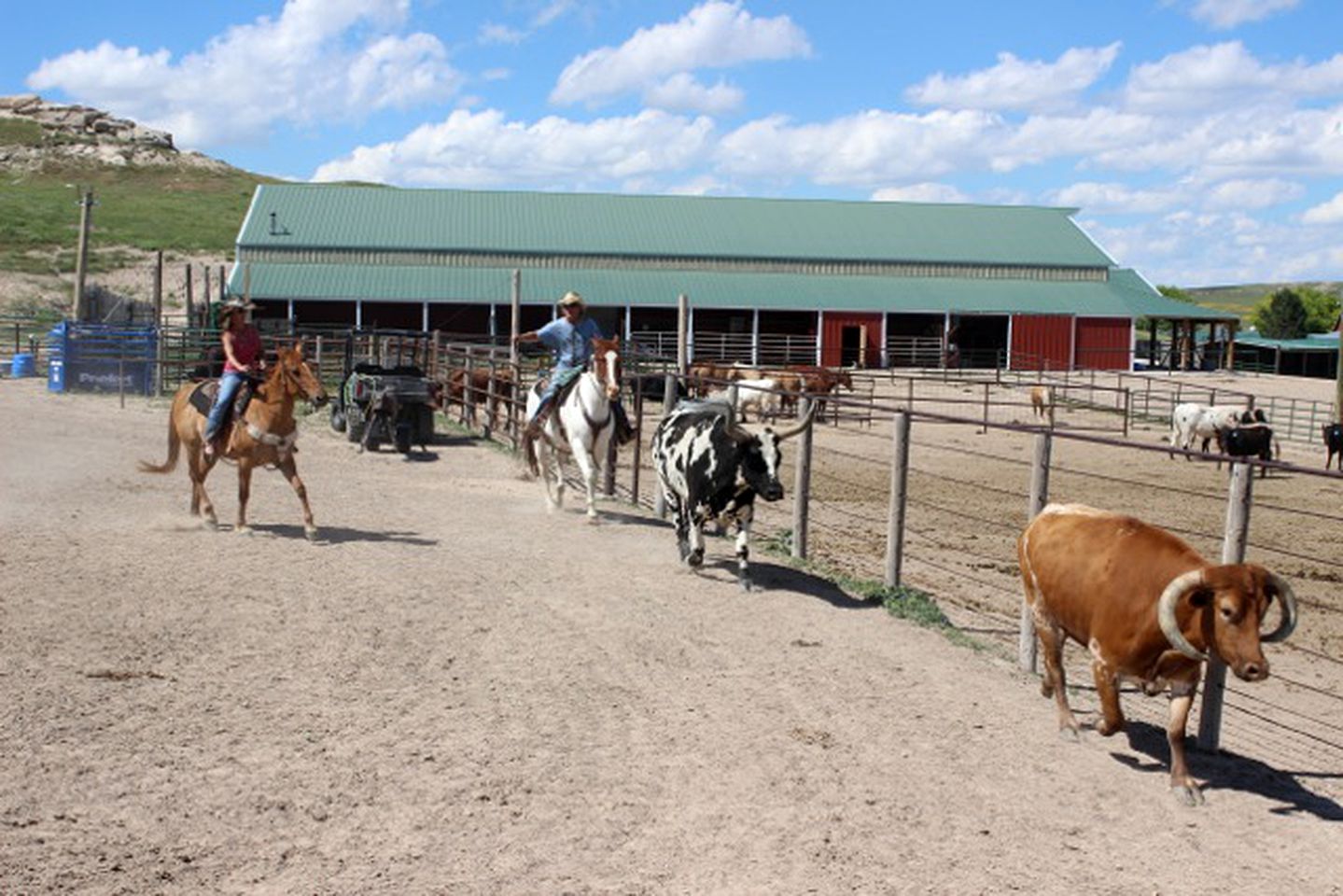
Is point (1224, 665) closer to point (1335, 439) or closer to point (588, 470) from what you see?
point (588, 470)

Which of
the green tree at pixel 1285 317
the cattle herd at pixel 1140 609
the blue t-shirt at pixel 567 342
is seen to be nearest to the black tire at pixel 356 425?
the blue t-shirt at pixel 567 342

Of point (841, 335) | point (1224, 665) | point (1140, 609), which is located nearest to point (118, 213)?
point (841, 335)

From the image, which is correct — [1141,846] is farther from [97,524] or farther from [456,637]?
[97,524]

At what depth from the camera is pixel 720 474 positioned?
10.8 meters

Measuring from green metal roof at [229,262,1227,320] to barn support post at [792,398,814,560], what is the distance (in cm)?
3888

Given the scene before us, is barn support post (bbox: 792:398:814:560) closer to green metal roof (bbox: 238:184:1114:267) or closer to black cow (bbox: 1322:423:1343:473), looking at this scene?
black cow (bbox: 1322:423:1343:473)

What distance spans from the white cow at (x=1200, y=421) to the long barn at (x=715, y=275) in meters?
20.8

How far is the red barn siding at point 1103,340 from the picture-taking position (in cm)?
5453

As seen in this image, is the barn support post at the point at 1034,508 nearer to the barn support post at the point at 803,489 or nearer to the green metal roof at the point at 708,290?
the barn support post at the point at 803,489

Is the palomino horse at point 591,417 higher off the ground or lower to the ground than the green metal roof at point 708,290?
lower

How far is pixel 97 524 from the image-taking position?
1201 cm

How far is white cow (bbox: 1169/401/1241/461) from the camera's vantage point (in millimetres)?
28516

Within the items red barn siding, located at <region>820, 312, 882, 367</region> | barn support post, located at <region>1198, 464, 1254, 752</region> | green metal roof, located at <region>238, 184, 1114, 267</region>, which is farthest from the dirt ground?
green metal roof, located at <region>238, 184, 1114, 267</region>

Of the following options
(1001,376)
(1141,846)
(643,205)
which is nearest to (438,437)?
(1141,846)
